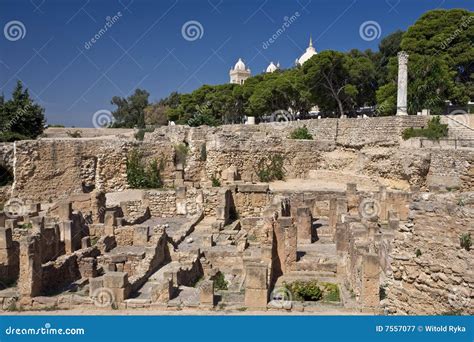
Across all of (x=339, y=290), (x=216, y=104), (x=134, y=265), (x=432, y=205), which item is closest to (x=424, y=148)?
(x=339, y=290)

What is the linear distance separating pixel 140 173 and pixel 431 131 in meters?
11.8

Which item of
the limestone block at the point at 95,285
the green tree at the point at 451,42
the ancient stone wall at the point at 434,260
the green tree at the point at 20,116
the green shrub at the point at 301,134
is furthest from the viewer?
the green tree at the point at 451,42

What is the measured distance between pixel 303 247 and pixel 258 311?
4572 mm

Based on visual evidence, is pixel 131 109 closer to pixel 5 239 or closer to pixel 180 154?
pixel 180 154

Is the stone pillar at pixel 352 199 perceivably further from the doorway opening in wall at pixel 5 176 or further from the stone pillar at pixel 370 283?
the doorway opening in wall at pixel 5 176

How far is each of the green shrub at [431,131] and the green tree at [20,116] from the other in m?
19.7

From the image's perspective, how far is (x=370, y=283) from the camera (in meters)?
8.11

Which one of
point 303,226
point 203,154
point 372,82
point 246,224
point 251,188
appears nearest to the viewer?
point 303,226

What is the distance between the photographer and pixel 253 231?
46.0 feet

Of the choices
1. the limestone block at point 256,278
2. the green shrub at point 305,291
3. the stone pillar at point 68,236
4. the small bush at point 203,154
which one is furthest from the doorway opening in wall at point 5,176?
the limestone block at point 256,278

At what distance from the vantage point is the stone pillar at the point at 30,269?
30.8ft

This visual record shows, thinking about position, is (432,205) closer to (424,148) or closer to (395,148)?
(424,148)

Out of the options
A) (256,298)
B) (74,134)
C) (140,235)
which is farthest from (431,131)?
(74,134)

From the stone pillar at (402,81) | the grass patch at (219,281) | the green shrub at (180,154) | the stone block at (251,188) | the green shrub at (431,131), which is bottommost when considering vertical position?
the grass patch at (219,281)
